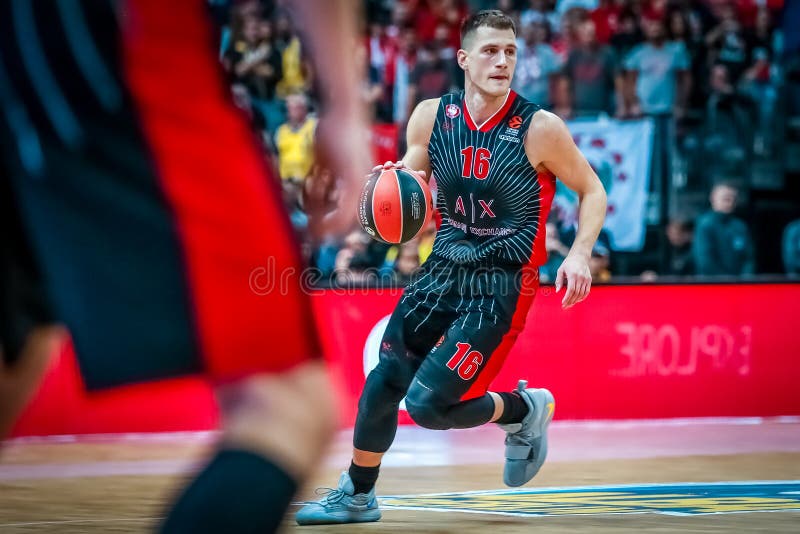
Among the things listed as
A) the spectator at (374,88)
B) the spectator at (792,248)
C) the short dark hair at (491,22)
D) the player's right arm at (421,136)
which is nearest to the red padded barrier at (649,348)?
the spectator at (792,248)

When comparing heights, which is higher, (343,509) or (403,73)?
(403,73)


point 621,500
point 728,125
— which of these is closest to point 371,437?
point 621,500

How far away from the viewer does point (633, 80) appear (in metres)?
12.3

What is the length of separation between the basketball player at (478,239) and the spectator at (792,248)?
6.89 metres

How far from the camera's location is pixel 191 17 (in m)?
2.10

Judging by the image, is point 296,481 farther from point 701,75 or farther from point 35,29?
point 701,75

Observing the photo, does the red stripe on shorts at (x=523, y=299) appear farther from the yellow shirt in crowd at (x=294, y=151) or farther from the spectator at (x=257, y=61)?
the spectator at (x=257, y=61)

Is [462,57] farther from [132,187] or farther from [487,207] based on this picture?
[132,187]

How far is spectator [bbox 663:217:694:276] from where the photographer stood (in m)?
11.4

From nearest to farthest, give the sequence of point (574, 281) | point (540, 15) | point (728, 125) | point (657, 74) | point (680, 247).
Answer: point (574, 281) < point (680, 247) < point (728, 125) < point (657, 74) < point (540, 15)

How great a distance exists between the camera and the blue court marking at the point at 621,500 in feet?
17.2

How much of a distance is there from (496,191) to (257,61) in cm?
739

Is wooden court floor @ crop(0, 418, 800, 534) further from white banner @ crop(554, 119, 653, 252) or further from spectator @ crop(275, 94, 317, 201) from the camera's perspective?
spectator @ crop(275, 94, 317, 201)

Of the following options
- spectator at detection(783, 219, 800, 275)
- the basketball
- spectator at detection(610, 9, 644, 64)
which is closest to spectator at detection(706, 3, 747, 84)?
spectator at detection(610, 9, 644, 64)
